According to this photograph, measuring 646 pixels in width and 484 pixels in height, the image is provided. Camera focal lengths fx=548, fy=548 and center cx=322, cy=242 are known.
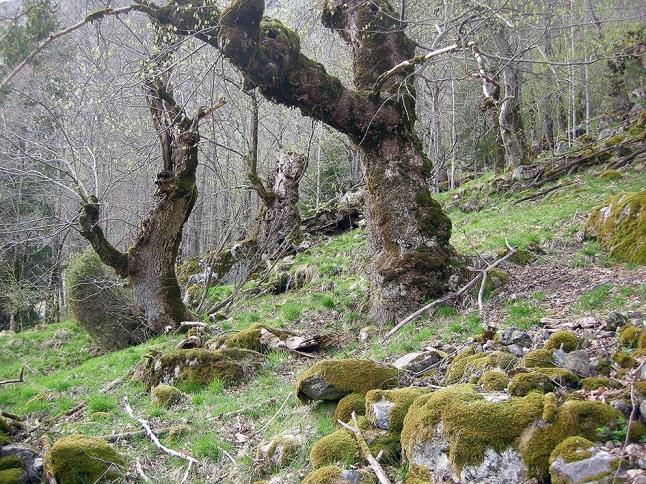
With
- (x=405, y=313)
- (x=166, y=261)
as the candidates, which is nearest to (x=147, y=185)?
(x=166, y=261)

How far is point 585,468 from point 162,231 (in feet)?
34.3

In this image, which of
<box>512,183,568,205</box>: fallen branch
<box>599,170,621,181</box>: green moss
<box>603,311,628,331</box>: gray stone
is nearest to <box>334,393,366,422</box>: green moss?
<box>603,311,628,331</box>: gray stone

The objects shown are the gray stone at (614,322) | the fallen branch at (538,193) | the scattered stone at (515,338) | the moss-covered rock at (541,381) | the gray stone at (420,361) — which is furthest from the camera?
the fallen branch at (538,193)

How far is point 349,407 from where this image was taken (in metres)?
4.50

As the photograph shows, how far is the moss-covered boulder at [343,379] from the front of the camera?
473cm

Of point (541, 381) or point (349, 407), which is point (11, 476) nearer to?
A: point (349, 407)

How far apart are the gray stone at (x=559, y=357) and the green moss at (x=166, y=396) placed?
463cm

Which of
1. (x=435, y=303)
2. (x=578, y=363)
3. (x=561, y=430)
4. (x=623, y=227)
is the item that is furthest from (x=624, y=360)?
(x=623, y=227)

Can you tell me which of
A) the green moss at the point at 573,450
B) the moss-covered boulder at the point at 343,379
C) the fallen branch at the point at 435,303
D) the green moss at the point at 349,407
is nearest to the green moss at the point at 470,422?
the green moss at the point at 573,450

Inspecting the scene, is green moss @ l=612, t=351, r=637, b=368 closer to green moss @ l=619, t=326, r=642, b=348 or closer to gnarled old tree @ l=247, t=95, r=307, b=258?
green moss @ l=619, t=326, r=642, b=348

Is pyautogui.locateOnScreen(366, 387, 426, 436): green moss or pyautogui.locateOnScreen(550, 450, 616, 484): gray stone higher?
pyautogui.locateOnScreen(550, 450, 616, 484): gray stone

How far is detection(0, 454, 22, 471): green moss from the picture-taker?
4.37m

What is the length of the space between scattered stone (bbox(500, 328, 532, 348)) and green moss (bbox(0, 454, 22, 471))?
4169mm

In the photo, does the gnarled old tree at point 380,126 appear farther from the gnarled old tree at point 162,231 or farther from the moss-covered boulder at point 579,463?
the moss-covered boulder at point 579,463
